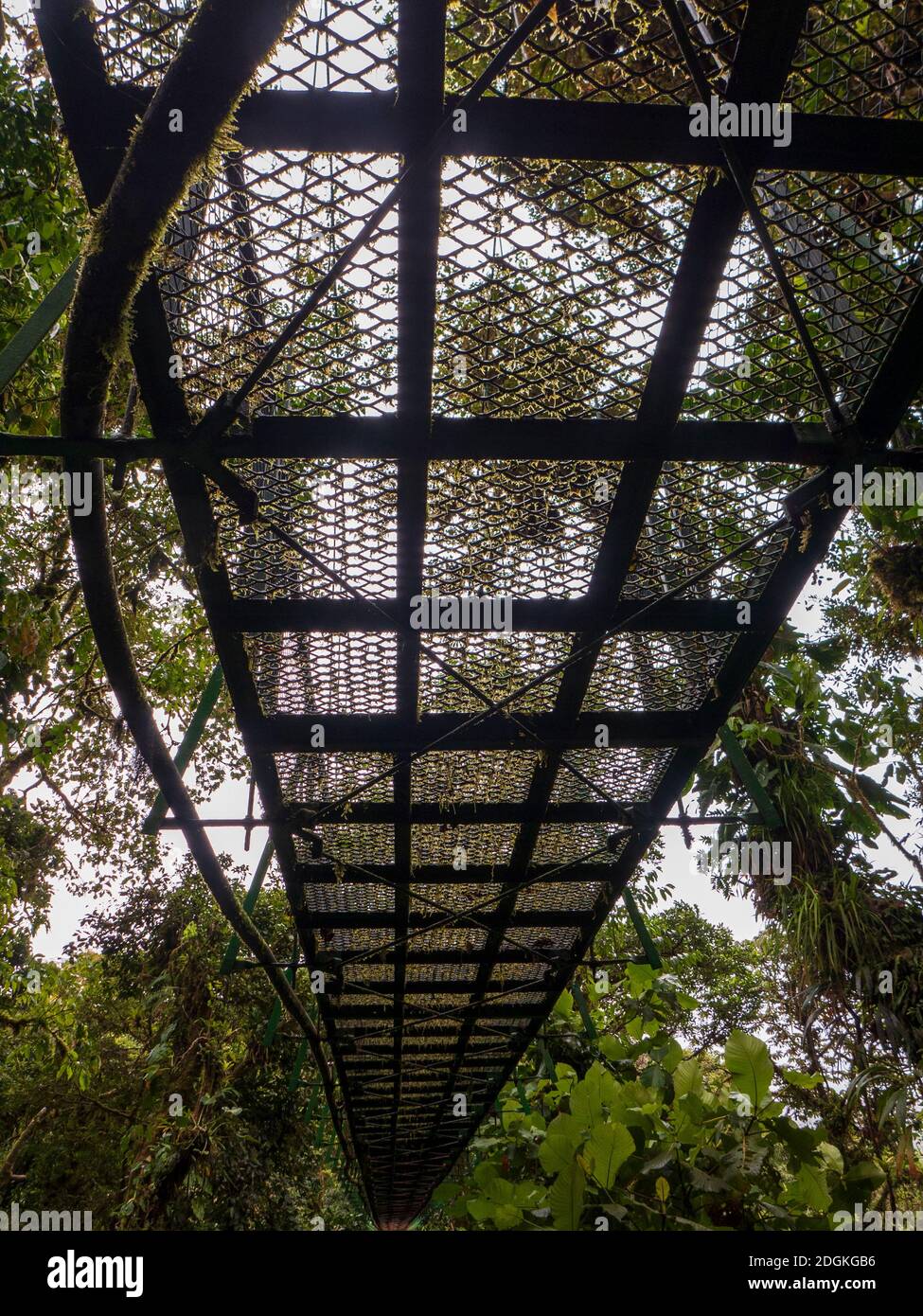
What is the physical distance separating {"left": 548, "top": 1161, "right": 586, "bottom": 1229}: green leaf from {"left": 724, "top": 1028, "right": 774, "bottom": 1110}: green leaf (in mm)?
628

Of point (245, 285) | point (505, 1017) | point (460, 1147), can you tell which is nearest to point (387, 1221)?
point (460, 1147)

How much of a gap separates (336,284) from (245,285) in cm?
17

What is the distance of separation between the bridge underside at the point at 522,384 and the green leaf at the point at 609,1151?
0.92 m

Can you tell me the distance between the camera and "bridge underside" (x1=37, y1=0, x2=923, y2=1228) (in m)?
1.18

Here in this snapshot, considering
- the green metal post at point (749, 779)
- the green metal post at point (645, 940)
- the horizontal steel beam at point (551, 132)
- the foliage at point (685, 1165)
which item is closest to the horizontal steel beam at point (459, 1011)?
the green metal post at point (645, 940)

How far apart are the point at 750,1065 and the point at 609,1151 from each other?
1.88ft

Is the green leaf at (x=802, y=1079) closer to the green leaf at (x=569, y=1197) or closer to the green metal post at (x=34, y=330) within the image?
the green leaf at (x=569, y=1197)

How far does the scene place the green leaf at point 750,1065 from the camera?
2.49m

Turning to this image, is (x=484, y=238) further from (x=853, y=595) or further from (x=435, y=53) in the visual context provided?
(x=853, y=595)

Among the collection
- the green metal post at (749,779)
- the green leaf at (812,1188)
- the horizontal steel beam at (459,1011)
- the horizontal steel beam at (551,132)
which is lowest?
the green leaf at (812,1188)

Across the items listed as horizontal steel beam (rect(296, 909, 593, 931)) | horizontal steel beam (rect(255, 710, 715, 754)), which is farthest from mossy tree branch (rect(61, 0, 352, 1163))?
horizontal steel beam (rect(296, 909, 593, 931))

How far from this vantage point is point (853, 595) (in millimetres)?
6887

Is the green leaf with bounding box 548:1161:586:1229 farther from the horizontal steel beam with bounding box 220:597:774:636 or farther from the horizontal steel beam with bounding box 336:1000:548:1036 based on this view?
the horizontal steel beam with bounding box 220:597:774:636

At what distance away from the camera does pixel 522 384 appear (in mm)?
1547
